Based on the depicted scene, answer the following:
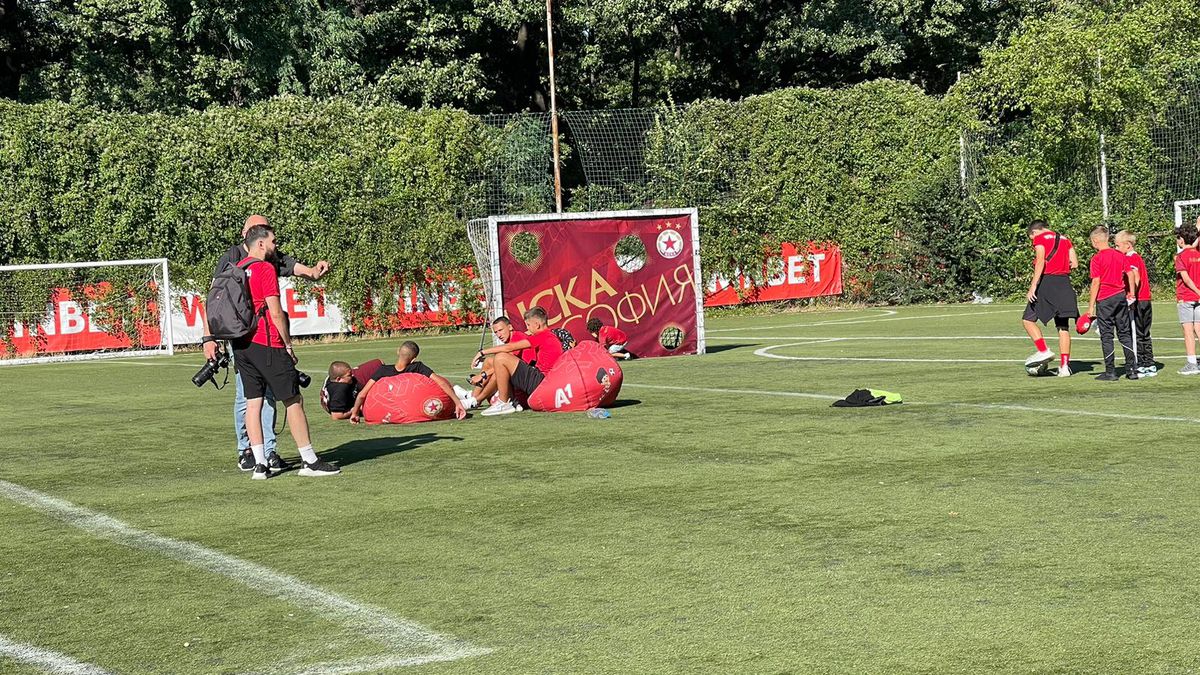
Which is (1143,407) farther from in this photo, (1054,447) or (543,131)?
(543,131)

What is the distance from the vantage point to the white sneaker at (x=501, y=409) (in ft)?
48.3

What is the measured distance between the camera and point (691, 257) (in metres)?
22.6

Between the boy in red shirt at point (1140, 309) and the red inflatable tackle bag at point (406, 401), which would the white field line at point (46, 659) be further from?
the boy in red shirt at point (1140, 309)

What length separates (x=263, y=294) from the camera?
10617mm

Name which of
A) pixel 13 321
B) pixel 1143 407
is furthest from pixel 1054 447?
pixel 13 321

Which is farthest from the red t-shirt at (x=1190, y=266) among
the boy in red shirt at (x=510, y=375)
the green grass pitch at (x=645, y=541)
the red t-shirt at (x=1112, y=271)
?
the boy in red shirt at (x=510, y=375)

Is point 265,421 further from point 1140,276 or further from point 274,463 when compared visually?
point 1140,276

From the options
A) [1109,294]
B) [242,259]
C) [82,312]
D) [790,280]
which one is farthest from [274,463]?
[790,280]

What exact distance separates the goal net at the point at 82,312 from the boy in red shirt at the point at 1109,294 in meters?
17.3

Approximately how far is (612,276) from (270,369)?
454 inches

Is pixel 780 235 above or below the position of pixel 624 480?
above

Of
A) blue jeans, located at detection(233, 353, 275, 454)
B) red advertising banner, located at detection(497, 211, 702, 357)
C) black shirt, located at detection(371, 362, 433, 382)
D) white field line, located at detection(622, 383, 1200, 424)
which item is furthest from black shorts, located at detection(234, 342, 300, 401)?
red advertising banner, located at detection(497, 211, 702, 357)

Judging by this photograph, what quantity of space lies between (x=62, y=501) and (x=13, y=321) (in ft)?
62.0

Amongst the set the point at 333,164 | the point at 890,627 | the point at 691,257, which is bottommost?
the point at 890,627
